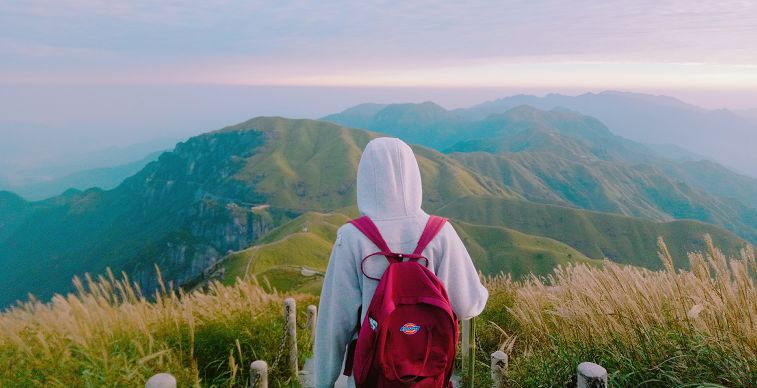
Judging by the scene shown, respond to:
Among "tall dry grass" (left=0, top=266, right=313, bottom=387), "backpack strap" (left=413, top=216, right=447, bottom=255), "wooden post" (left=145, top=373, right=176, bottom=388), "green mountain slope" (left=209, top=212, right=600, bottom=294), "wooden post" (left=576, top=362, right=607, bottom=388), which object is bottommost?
"green mountain slope" (left=209, top=212, right=600, bottom=294)

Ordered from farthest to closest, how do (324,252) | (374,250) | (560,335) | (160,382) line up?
(324,252) → (560,335) → (160,382) → (374,250)

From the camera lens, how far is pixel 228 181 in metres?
199

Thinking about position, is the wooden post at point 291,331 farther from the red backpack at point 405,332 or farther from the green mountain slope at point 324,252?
the green mountain slope at point 324,252

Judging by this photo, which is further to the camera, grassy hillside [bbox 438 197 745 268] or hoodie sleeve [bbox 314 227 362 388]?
grassy hillside [bbox 438 197 745 268]

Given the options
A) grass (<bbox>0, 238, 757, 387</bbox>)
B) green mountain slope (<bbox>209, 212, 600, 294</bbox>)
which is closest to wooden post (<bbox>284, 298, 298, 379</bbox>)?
grass (<bbox>0, 238, 757, 387</bbox>)

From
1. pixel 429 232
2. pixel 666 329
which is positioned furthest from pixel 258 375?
pixel 666 329

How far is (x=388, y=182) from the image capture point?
294 centimetres

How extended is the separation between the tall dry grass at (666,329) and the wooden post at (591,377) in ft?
2.26

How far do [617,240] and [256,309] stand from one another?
472ft

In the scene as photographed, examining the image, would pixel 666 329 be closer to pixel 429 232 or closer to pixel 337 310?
pixel 429 232

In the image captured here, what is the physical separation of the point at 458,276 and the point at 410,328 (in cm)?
60

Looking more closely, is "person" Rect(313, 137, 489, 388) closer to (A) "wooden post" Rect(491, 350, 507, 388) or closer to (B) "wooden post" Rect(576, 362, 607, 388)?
(B) "wooden post" Rect(576, 362, 607, 388)

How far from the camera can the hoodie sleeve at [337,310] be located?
9.33 ft

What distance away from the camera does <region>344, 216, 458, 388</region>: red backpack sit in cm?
255
